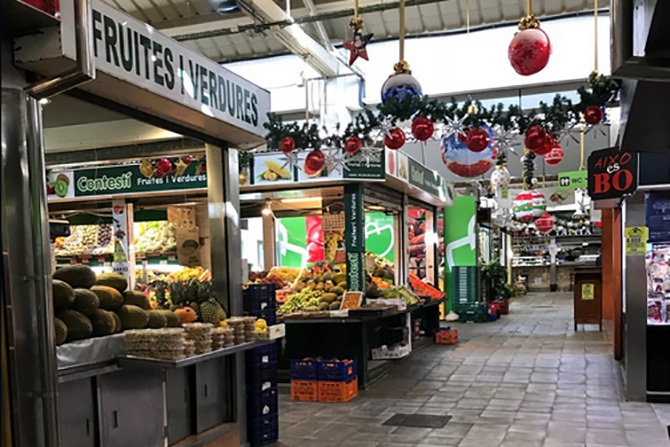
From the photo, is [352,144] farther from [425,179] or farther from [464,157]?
[425,179]

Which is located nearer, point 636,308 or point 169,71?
point 169,71

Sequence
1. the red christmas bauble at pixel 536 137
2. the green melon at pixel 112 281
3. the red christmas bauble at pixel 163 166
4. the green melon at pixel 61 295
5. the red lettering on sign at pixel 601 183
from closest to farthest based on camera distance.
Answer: the green melon at pixel 61 295 < the green melon at pixel 112 281 < the red christmas bauble at pixel 536 137 < the red lettering on sign at pixel 601 183 < the red christmas bauble at pixel 163 166

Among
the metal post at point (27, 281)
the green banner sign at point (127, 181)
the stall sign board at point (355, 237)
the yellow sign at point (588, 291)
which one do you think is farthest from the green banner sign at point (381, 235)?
the metal post at point (27, 281)

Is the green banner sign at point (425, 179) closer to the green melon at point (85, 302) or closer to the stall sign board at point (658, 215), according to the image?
the stall sign board at point (658, 215)

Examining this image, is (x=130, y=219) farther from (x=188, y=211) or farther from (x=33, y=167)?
(x=33, y=167)

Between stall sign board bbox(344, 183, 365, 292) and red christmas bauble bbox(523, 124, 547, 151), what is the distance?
3.44 meters

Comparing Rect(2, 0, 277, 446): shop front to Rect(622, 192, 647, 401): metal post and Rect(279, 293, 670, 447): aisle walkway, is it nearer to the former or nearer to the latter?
Rect(279, 293, 670, 447): aisle walkway

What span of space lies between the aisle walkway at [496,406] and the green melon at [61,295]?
2.64 m

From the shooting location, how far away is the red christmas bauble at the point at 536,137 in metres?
5.91

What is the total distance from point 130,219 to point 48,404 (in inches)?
338

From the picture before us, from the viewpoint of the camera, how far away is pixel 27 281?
2383 mm

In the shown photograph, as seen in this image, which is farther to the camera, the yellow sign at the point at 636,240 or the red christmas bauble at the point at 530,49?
the yellow sign at the point at 636,240

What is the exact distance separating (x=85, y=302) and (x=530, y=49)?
3.67 metres

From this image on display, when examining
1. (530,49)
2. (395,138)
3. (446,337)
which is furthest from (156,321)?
(446,337)
